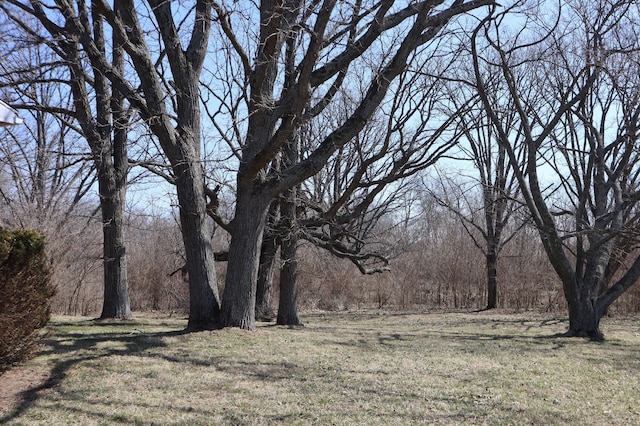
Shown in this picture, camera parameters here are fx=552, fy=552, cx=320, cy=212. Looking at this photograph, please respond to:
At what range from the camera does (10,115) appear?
593cm

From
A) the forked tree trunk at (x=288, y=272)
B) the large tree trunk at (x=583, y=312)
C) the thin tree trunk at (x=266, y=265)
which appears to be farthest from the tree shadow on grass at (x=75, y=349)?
the large tree trunk at (x=583, y=312)

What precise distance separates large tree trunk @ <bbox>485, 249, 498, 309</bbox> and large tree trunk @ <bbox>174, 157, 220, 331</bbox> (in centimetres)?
1527

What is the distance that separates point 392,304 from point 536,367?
16.1 m

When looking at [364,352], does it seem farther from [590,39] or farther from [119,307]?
[590,39]

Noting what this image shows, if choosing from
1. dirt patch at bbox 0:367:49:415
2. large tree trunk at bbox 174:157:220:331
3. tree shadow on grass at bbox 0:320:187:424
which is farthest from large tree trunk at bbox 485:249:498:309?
dirt patch at bbox 0:367:49:415

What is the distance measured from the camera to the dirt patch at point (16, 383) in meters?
5.24

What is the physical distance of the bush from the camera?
5.39 metres

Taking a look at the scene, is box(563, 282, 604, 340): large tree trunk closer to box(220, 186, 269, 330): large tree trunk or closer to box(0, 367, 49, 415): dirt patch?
box(220, 186, 269, 330): large tree trunk

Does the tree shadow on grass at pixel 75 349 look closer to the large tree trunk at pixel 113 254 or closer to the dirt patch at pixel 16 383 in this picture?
the dirt patch at pixel 16 383

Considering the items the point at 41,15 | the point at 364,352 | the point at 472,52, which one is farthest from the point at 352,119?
the point at 41,15

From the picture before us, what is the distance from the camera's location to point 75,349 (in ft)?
24.3

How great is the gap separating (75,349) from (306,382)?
3.21 meters

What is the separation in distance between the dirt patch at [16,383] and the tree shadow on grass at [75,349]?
42 millimetres

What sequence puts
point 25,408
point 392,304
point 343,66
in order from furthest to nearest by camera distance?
point 392,304
point 343,66
point 25,408
